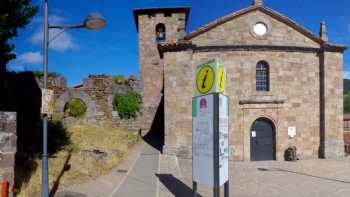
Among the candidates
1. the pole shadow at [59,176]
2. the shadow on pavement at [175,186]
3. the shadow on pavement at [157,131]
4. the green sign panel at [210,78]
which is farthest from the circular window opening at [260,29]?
the pole shadow at [59,176]

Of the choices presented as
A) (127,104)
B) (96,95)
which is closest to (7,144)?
(127,104)

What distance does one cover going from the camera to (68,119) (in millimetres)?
23688

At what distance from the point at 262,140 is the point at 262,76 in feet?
12.6

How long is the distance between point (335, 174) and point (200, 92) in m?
9.51

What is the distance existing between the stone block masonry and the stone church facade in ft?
37.1

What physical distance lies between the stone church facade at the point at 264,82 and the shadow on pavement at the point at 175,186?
5.80m

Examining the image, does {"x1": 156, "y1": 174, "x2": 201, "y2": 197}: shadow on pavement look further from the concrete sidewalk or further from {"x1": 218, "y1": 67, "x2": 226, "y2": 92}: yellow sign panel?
{"x1": 218, "y1": 67, "x2": 226, "y2": 92}: yellow sign panel

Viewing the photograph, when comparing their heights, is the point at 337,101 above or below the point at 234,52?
below

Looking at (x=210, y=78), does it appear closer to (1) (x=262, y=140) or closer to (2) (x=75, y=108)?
(1) (x=262, y=140)

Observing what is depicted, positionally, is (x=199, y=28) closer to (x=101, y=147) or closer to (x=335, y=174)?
(x=101, y=147)

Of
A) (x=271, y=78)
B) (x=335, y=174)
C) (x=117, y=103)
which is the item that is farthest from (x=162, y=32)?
(x=335, y=174)

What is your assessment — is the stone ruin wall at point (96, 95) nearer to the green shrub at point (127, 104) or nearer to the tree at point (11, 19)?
the green shrub at point (127, 104)

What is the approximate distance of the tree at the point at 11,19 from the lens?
377 inches

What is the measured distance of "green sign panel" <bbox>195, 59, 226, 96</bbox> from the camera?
7840 mm
